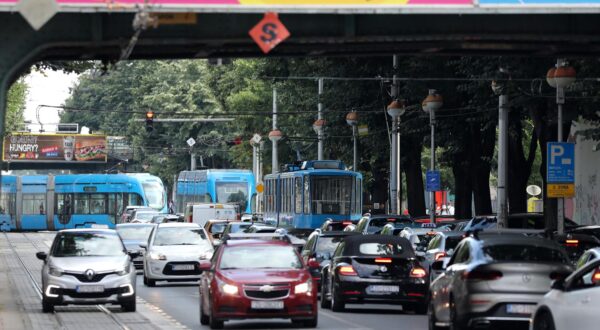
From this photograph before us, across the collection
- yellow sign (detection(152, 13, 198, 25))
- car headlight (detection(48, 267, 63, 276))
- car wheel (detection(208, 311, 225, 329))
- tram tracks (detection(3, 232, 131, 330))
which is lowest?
tram tracks (detection(3, 232, 131, 330))

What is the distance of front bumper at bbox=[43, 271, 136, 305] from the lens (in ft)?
90.4

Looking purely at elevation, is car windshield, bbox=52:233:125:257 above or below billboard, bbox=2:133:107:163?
below

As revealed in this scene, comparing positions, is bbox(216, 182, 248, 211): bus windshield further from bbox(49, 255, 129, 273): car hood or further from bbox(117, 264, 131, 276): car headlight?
bbox(117, 264, 131, 276): car headlight

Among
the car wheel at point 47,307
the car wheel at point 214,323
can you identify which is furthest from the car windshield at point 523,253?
the car wheel at point 47,307

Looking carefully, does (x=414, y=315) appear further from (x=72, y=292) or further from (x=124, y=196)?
(x=124, y=196)

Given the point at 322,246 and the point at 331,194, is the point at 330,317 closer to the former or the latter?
the point at 322,246

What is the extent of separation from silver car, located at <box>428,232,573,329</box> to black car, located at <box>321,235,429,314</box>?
21.5 feet

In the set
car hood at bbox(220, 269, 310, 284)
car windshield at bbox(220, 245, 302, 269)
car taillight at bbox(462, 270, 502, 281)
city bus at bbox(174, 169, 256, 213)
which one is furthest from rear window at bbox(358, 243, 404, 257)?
city bus at bbox(174, 169, 256, 213)

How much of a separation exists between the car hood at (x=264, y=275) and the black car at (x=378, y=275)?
12.5 feet

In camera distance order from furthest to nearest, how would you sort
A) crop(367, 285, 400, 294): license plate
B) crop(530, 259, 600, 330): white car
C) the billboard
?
the billboard < crop(367, 285, 400, 294): license plate < crop(530, 259, 600, 330): white car

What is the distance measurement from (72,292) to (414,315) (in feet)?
21.7

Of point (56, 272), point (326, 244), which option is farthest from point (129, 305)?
point (326, 244)

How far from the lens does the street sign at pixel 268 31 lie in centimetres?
1934

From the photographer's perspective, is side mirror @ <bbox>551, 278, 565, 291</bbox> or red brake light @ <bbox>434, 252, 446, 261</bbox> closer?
side mirror @ <bbox>551, 278, 565, 291</bbox>
